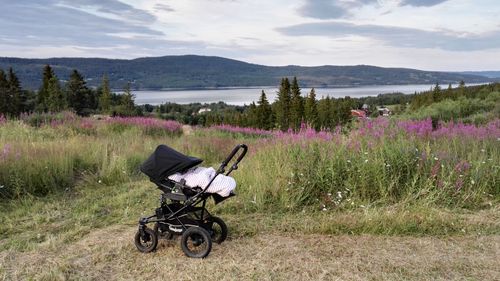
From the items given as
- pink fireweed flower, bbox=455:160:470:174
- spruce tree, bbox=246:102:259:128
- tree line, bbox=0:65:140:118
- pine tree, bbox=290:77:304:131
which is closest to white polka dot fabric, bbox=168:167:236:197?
pink fireweed flower, bbox=455:160:470:174

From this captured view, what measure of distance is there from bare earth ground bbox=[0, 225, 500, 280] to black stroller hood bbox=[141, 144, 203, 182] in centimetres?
77

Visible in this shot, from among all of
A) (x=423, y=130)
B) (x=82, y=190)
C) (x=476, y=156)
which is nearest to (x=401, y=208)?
(x=476, y=156)

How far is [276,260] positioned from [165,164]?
1.41 metres

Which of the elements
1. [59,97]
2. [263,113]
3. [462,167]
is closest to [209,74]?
[263,113]

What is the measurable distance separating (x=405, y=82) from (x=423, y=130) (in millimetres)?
166961

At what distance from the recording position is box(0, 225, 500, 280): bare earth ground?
349cm

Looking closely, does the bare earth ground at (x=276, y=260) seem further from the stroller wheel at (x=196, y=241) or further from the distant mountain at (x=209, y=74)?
Result: the distant mountain at (x=209, y=74)

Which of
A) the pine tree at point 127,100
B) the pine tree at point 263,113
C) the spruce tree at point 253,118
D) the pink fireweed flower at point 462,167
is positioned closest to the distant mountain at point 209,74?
the spruce tree at point 253,118

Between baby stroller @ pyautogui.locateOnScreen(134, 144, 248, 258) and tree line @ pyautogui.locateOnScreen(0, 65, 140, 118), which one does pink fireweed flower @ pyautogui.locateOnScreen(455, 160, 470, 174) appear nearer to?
baby stroller @ pyautogui.locateOnScreen(134, 144, 248, 258)

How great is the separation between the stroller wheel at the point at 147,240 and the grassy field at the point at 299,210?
0.30ft

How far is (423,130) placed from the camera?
6949mm

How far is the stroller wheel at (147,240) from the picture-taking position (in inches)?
156

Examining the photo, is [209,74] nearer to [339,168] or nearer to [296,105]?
[296,105]

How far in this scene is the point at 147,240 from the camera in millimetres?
4062
